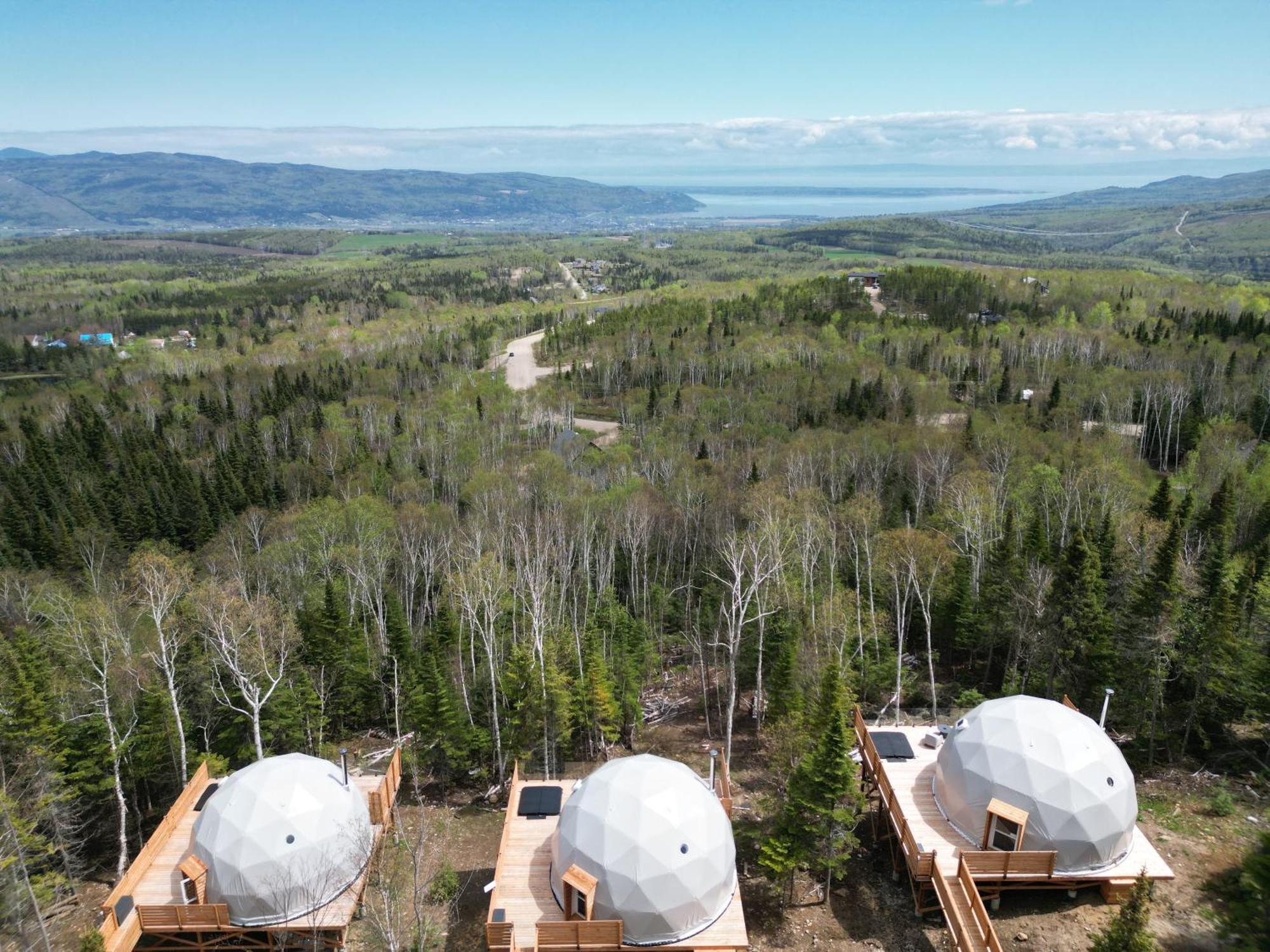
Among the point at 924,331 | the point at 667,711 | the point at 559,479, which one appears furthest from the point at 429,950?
the point at 924,331

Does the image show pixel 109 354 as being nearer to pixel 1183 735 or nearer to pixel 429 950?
pixel 429 950

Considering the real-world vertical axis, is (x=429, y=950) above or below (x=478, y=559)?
below

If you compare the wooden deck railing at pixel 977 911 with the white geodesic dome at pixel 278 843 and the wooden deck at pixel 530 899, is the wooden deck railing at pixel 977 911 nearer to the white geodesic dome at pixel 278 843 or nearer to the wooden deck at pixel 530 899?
the wooden deck at pixel 530 899

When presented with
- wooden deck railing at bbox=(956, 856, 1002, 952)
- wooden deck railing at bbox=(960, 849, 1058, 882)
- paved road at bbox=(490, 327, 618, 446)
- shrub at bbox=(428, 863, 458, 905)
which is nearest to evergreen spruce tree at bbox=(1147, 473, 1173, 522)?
wooden deck railing at bbox=(960, 849, 1058, 882)

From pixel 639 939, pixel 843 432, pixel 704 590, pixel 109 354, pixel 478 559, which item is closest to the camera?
pixel 639 939

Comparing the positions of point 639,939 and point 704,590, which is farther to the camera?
point 704,590
